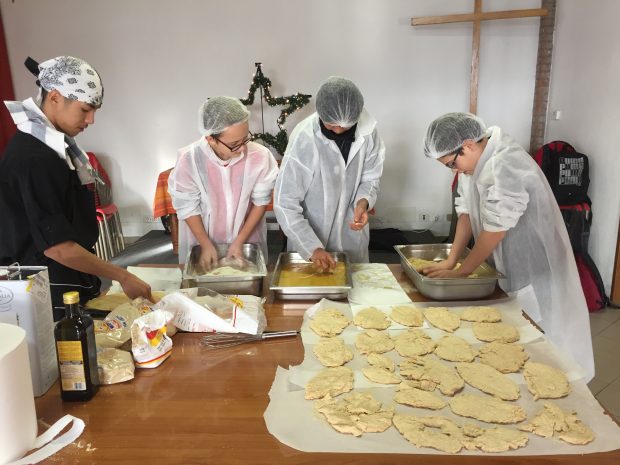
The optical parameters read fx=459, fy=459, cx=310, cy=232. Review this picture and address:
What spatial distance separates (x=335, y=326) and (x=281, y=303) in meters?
0.27

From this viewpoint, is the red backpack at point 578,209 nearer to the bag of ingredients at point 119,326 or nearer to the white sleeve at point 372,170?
the white sleeve at point 372,170

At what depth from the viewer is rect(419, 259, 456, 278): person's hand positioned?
173 cm

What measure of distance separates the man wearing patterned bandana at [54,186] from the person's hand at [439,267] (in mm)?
1000

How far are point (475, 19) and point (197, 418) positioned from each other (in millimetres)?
4273

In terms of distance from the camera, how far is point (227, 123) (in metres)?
2.00

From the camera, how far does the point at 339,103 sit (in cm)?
192

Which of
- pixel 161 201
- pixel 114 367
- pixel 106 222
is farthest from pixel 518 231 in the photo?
pixel 106 222

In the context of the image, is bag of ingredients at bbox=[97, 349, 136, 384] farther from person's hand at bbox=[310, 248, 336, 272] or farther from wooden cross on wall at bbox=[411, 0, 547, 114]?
wooden cross on wall at bbox=[411, 0, 547, 114]

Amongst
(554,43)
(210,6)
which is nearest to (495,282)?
(554,43)

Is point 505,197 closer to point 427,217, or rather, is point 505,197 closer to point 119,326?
point 119,326

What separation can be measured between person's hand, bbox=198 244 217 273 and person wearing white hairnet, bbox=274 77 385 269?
0.33 m

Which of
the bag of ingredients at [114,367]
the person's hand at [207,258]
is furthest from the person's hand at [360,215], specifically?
the bag of ingredients at [114,367]

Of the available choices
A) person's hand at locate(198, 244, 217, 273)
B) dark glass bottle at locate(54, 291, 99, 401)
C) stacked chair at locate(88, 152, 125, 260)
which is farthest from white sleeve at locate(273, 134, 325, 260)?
stacked chair at locate(88, 152, 125, 260)

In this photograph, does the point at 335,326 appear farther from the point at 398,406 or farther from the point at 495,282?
the point at 495,282
